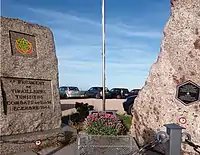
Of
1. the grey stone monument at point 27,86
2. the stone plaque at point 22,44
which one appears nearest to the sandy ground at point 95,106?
the grey stone monument at point 27,86

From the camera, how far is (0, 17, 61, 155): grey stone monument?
7.52 metres

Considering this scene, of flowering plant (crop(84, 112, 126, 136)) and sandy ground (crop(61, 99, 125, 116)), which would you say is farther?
sandy ground (crop(61, 99, 125, 116))

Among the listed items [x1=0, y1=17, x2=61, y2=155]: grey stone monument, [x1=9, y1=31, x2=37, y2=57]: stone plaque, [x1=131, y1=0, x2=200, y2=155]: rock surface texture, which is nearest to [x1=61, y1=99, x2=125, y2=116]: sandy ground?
[x1=0, y1=17, x2=61, y2=155]: grey stone monument

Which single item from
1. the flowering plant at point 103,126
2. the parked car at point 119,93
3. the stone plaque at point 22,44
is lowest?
the flowering plant at point 103,126

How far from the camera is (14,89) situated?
779 cm

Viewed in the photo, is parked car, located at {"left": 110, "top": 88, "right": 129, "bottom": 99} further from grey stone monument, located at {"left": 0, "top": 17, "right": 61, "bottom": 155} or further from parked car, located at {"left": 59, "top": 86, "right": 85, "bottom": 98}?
grey stone monument, located at {"left": 0, "top": 17, "right": 61, "bottom": 155}

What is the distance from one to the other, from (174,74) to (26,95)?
3864 mm

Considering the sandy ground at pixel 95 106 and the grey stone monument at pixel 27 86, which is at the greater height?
the grey stone monument at pixel 27 86

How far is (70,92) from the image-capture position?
33344 millimetres

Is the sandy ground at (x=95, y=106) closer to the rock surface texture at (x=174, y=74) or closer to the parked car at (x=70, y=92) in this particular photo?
the parked car at (x=70, y=92)

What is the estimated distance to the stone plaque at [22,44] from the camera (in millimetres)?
7914

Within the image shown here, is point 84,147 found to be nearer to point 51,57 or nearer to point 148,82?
point 148,82

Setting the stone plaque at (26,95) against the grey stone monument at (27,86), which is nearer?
the grey stone monument at (27,86)

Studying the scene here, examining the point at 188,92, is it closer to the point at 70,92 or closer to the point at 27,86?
the point at 27,86
